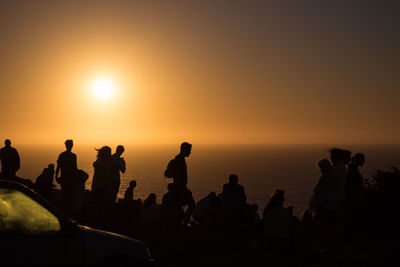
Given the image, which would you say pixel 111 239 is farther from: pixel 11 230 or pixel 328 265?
pixel 328 265

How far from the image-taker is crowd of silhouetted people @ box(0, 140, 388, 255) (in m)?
9.20

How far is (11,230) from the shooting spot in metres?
4.52

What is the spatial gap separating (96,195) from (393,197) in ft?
26.5

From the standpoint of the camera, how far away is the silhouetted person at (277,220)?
8930 millimetres

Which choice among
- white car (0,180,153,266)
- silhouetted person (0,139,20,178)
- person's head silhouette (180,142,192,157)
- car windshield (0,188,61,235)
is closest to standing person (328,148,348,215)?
person's head silhouette (180,142,192,157)

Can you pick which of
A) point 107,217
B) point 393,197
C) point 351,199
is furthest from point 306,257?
point 107,217

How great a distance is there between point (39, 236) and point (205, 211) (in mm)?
8139

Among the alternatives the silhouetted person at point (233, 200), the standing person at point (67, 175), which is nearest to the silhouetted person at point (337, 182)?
the silhouetted person at point (233, 200)

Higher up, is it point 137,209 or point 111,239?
point 111,239

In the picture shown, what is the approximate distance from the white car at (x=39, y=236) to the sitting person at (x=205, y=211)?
24.5 ft

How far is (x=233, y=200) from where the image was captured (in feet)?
35.7

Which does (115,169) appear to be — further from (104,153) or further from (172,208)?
(172,208)

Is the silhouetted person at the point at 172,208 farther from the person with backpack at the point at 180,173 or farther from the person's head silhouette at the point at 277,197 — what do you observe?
the person's head silhouette at the point at 277,197

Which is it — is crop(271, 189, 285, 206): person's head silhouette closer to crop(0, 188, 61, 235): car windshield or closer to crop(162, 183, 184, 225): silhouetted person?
crop(162, 183, 184, 225): silhouetted person
